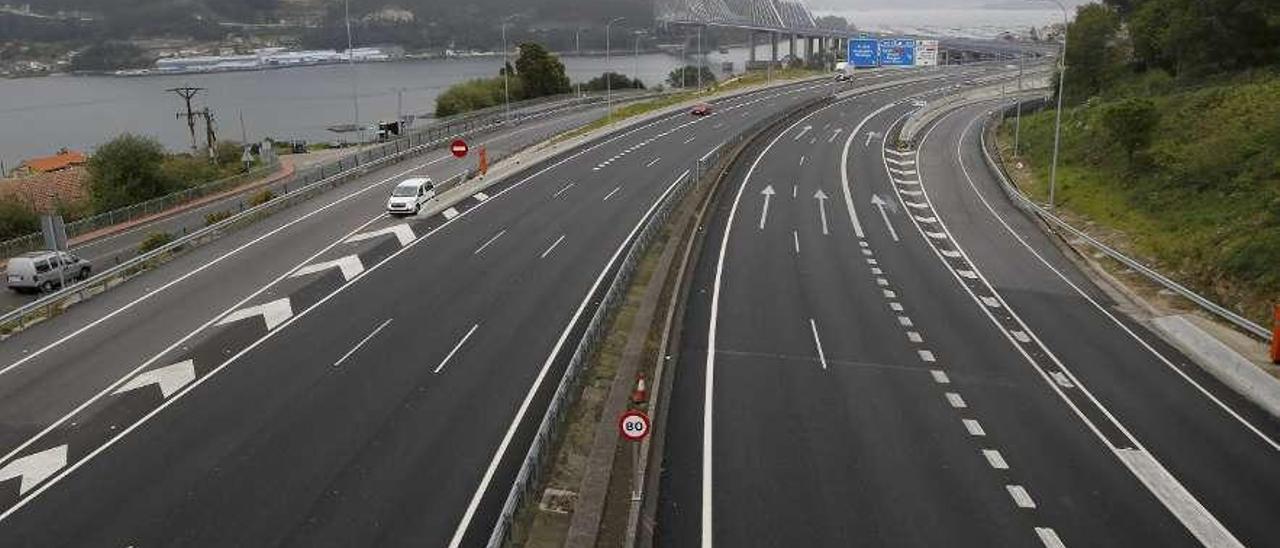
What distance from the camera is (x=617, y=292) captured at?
81.2 feet

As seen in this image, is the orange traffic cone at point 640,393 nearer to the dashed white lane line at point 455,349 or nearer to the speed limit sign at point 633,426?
the speed limit sign at point 633,426

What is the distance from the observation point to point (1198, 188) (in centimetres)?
3359

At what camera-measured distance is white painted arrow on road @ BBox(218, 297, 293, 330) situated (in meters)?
24.5

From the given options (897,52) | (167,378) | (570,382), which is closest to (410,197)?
(167,378)

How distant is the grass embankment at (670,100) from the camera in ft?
228

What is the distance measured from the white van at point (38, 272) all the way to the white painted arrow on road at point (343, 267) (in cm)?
872

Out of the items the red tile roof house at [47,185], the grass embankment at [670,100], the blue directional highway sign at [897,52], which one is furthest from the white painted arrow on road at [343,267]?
the blue directional highway sign at [897,52]

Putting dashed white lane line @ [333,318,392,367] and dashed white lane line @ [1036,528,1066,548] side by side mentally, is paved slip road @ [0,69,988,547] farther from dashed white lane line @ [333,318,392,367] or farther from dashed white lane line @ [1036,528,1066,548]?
dashed white lane line @ [1036,528,1066,548]

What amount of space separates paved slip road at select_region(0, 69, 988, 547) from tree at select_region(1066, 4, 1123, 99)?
50750 mm

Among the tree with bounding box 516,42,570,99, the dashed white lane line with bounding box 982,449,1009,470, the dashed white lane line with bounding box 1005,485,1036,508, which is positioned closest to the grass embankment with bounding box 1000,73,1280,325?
the dashed white lane line with bounding box 982,449,1009,470

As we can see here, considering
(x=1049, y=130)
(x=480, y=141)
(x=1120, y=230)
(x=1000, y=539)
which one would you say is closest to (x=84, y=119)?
(x=480, y=141)

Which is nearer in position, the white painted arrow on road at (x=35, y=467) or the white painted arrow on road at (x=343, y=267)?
the white painted arrow on road at (x=35, y=467)

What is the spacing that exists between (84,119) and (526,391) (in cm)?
15894

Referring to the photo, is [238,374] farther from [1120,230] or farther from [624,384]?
[1120,230]
